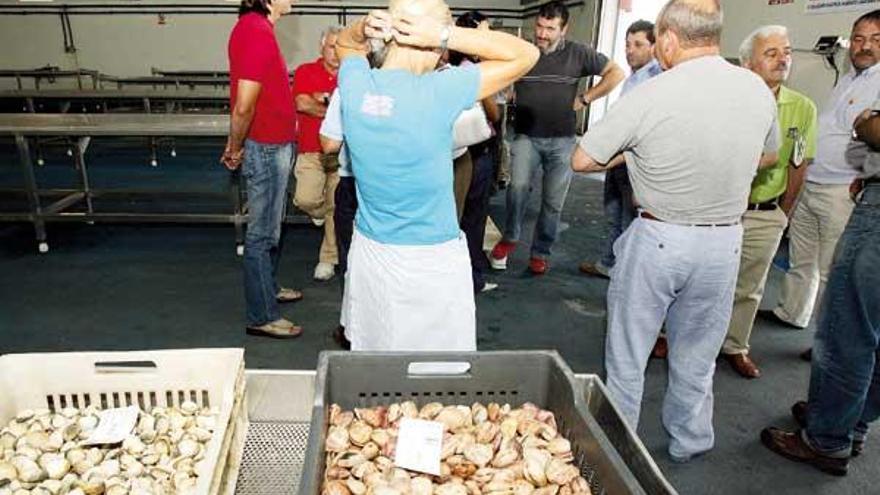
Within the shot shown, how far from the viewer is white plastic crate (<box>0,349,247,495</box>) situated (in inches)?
41.3

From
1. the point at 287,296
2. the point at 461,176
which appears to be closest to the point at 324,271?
the point at 287,296

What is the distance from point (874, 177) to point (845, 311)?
1.43 ft

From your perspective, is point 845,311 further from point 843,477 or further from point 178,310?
point 178,310

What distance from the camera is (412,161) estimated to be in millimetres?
1239

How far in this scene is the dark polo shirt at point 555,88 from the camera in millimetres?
3527

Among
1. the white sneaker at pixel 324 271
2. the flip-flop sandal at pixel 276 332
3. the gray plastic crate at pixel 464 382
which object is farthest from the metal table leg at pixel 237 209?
the gray plastic crate at pixel 464 382

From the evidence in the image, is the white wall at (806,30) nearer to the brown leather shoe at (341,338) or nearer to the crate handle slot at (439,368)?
the brown leather shoe at (341,338)

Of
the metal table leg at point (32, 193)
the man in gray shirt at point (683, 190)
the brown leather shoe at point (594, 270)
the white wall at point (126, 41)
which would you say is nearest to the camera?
the man in gray shirt at point (683, 190)

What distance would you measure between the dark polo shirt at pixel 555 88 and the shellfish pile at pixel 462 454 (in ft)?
9.35

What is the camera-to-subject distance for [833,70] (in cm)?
385

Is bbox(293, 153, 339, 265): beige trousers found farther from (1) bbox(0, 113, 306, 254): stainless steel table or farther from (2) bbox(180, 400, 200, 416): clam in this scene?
(2) bbox(180, 400, 200, 416): clam

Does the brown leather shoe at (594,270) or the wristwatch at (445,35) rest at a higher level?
the wristwatch at (445,35)

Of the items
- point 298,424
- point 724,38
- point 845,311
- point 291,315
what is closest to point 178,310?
point 291,315

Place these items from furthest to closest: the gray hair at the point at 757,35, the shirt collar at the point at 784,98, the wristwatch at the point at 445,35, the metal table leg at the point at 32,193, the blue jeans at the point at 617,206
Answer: the metal table leg at the point at 32,193 → the blue jeans at the point at 617,206 → the shirt collar at the point at 784,98 → the gray hair at the point at 757,35 → the wristwatch at the point at 445,35
